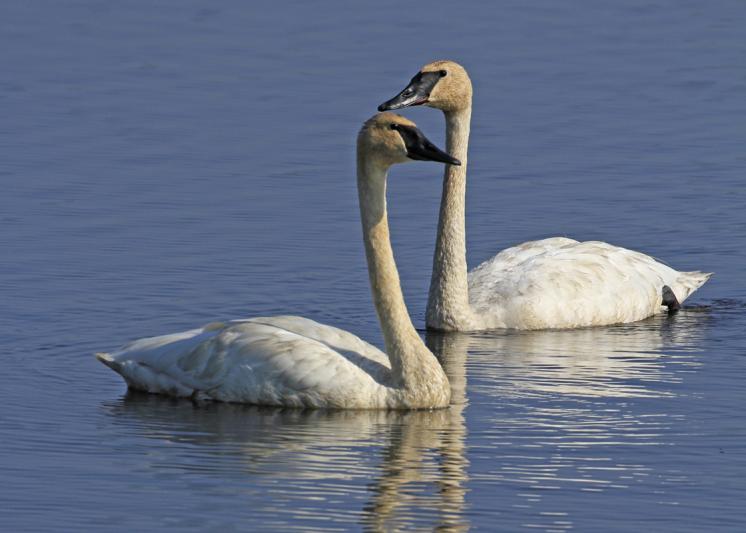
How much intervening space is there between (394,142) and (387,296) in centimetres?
103

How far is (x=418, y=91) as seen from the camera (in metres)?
16.7

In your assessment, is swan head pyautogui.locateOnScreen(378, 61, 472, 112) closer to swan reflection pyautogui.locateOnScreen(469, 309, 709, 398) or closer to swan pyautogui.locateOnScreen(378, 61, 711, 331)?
swan pyautogui.locateOnScreen(378, 61, 711, 331)

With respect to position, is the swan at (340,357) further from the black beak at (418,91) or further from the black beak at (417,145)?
the black beak at (418,91)

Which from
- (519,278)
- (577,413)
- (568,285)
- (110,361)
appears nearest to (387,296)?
(577,413)

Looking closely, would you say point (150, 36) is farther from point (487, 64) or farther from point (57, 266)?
point (57, 266)

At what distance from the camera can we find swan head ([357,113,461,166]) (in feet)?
43.5

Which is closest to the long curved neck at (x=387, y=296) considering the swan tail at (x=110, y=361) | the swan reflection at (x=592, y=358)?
the swan reflection at (x=592, y=358)

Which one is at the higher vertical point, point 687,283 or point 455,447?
point 687,283

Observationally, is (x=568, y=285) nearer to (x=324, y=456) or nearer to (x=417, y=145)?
(x=417, y=145)

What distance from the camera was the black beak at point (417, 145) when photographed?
13219mm

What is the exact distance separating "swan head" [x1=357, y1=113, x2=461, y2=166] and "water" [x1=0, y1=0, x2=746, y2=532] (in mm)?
1604

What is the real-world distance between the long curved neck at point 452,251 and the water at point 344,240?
0.29m

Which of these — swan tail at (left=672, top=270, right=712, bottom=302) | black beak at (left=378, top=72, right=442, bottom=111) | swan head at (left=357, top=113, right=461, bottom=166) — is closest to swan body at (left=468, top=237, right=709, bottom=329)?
swan tail at (left=672, top=270, right=712, bottom=302)

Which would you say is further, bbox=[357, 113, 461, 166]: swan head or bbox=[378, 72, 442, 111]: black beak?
bbox=[378, 72, 442, 111]: black beak
